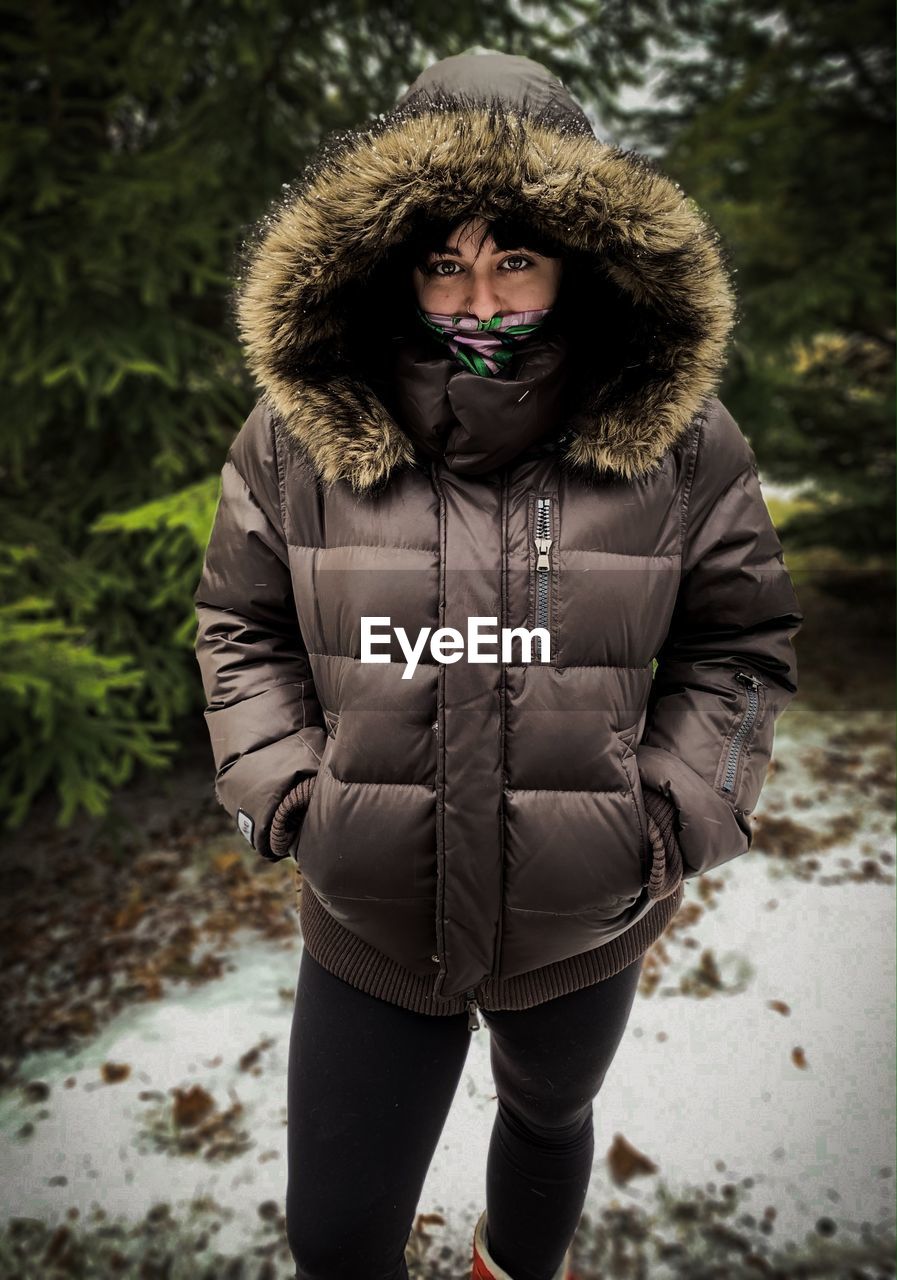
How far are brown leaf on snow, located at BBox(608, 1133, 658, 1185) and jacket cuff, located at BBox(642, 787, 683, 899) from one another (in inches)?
64.0

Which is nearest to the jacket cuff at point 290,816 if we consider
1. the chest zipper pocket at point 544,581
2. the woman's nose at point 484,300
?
the chest zipper pocket at point 544,581

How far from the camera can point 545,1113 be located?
168cm

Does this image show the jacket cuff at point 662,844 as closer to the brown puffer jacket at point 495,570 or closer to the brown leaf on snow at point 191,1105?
the brown puffer jacket at point 495,570

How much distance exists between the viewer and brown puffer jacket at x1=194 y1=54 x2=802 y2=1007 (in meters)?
1.40

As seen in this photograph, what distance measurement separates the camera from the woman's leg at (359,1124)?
61.2 inches

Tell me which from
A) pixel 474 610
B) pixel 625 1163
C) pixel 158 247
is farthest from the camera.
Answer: pixel 158 247

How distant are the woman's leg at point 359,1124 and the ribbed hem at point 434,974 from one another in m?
0.04

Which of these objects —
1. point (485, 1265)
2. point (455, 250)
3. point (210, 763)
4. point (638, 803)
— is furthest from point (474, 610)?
point (210, 763)

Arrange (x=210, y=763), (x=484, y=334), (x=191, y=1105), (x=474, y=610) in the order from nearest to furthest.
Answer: (x=474, y=610) < (x=484, y=334) < (x=191, y=1105) < (x=210, y=763)

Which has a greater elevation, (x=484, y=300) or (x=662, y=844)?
(x=484, y=300)

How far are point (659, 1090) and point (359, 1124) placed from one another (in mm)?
1692

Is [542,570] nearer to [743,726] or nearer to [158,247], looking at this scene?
[743,726]

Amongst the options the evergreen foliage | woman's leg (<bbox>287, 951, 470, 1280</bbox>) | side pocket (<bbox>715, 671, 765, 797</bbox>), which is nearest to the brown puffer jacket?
side pocket (<bbox>715, 671, 765, 797</bbox>)

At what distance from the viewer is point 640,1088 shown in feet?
9.25
